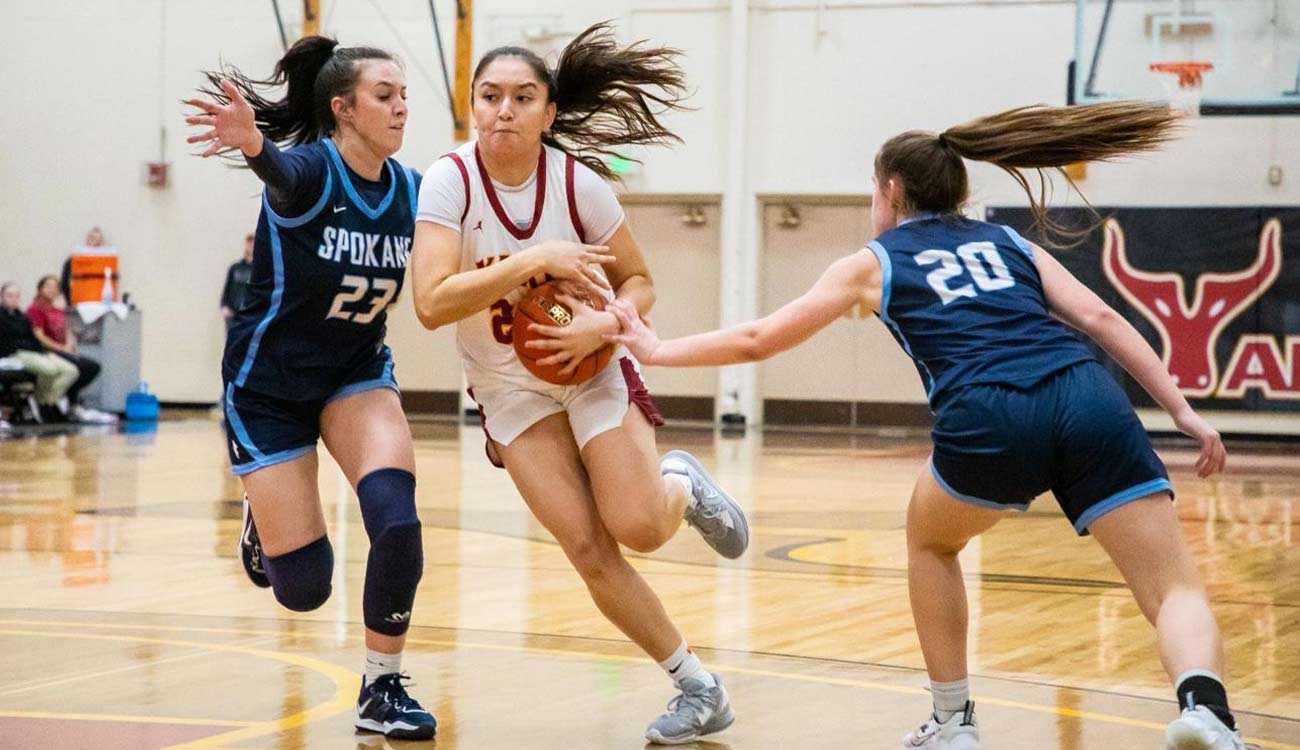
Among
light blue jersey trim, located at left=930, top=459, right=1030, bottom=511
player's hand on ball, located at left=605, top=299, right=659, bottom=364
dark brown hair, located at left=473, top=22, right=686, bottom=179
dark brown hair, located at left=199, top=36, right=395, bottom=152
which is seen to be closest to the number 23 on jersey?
dark brown hair, located at left=199, top=36, right=395, bottom=152

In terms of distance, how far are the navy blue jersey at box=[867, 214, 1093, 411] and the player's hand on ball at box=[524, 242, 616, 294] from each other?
0.77 meters

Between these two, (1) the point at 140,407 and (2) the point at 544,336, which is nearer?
(2) the point at 544,336

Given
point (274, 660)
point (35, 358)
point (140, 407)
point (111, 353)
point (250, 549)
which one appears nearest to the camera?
point (250, 549)

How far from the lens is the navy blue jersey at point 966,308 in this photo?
367 centimetres

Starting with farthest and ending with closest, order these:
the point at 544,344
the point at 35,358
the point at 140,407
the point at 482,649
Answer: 1. the point at 140,407
2. the point at 35,358
3. the point at 482,649
4. the point at 544,344

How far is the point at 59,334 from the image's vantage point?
16922mm

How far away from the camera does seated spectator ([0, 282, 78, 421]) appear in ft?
52.2

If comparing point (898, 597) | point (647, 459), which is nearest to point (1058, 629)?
point (898, 597)

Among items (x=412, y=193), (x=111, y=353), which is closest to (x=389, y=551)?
(x=412, y=193)

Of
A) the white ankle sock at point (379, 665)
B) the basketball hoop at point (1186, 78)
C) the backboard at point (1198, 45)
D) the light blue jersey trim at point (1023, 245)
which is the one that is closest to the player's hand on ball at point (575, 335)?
the white ankle sock at point (379, 665)

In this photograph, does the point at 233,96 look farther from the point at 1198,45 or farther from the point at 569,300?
the point at 1198,45

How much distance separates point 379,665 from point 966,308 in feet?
5.84

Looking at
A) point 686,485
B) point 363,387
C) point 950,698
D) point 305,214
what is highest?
point 305,214

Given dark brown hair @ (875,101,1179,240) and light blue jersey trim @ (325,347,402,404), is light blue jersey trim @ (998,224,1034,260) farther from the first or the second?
light blue jersey trim @ (325,347,402,404)
